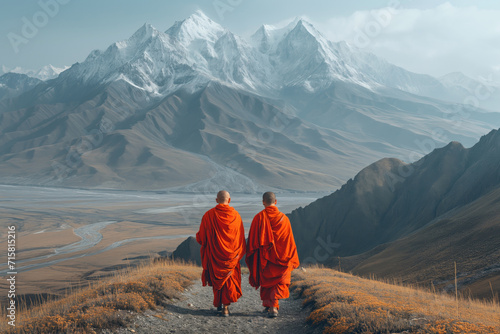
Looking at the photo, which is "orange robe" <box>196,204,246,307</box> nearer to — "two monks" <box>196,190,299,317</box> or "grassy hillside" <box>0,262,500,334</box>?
"two monks" <box>196,190,299,317</box>

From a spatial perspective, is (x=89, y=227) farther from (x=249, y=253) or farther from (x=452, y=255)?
(x=249, y=253)

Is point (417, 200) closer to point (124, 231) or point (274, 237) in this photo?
point (274, 237)

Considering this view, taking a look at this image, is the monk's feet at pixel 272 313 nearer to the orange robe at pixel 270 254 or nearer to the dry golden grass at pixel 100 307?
the orange robe at pixel 270 254

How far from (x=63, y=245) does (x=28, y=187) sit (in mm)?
103180

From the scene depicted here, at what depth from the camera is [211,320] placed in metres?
7.60

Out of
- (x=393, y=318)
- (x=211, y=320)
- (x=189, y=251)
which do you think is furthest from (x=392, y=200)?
(x=393, y=318)

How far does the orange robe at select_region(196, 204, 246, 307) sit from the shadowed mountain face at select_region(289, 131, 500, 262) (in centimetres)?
3599

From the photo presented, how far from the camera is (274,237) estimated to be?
851cm

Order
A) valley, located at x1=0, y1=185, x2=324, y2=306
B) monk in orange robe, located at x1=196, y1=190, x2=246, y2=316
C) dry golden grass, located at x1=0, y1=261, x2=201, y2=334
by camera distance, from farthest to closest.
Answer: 1. valley, located at x1=0, y1=185, x2=324, y2=306
2. monk in orange robe, located at x1=196, y1=190, x2=246, y2=316
3. dry golden grass, located at x1=0, y1=261, x2=201, y2=334

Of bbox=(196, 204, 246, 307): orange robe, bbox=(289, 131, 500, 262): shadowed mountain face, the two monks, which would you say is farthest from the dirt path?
bbox=(289, 131, 500, 262): shadowed mountain face

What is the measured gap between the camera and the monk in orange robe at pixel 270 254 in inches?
328

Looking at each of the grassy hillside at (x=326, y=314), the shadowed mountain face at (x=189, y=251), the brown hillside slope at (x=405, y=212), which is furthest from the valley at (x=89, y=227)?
the brown hillside slope at (x=405, y=212)

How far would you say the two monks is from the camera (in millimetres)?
8234

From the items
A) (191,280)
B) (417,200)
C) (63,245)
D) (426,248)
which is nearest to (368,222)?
(417,200)
